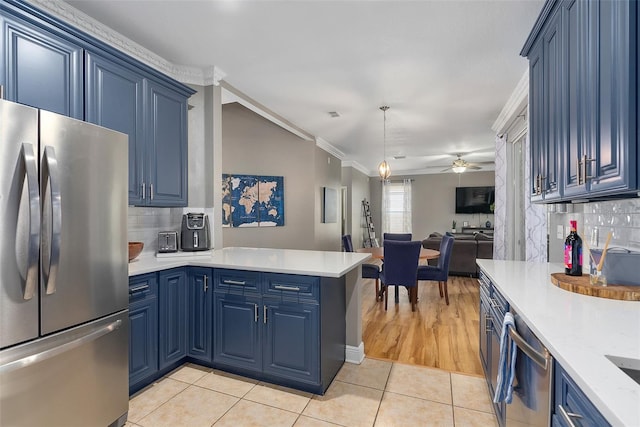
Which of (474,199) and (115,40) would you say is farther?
(474,199)

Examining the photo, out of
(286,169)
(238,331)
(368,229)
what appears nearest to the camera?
(238,331)

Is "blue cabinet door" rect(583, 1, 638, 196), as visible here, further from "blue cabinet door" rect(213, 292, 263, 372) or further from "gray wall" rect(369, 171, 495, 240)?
"gray wall" rect(369, 171, 495, 240)

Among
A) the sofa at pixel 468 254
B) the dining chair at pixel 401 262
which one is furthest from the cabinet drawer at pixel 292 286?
the sofa at pixel 468 254

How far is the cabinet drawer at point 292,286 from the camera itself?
2062 mm

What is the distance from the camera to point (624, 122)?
3.57 feet

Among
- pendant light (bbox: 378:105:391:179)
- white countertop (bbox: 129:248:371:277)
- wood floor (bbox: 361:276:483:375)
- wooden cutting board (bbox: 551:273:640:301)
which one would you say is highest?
pendant light (bbox: 378:105:391:179)

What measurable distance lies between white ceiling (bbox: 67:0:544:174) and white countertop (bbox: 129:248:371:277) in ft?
5.84

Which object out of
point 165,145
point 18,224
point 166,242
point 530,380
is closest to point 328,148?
point 165,145

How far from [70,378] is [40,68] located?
5.66 ft

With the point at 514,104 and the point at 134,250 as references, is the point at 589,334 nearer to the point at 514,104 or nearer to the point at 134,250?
the point at 134,250

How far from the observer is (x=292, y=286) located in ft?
6.94

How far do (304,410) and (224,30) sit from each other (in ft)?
9.08

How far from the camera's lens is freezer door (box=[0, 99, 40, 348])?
50.0 inches

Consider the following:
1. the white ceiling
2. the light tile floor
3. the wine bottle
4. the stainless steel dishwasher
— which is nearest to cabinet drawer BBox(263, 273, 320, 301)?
the light tile floor
